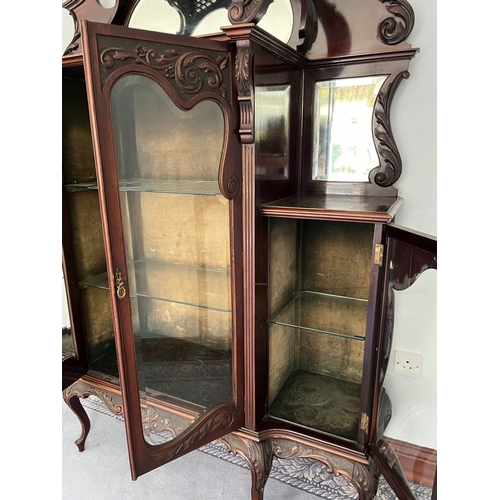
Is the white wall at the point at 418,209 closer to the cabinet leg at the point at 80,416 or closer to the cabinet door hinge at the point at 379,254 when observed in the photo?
the cabinet door hinge at the point at 379,254

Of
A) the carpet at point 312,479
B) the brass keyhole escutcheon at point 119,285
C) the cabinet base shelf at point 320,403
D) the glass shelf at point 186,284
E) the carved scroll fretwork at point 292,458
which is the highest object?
the brass keyhole escutcheon at point 119,285

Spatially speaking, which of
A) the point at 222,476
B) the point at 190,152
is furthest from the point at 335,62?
the point at 222,476

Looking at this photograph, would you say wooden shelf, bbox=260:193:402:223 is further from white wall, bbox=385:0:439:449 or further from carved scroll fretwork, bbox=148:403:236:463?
carved scroll fretwork, bbox=148:403:236:463

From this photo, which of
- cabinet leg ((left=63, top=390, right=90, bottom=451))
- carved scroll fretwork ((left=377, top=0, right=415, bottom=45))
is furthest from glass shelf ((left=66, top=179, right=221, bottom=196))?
cabinet leg ((left=63, top=390, right=90, bottom=451))

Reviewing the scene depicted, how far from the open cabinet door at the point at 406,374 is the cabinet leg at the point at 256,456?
28 centimetres

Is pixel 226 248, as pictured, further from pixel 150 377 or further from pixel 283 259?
pixel 150 377

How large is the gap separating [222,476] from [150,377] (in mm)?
629

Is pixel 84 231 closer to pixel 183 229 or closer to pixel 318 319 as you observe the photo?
pixel 183 229

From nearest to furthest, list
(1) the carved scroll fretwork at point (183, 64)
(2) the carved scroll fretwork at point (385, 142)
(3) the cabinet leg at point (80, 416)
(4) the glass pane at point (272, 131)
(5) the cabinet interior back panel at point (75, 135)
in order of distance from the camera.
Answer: (1) the carved scroll fretwork at point (183, 64)
(4) the glass pane at point (272, 131)
(2) the carved scroll fretwork at point (385, 142)
(5) the cabinet interior back panel at point (75, 135)
(3) the cabinet leg at point (80, 416)

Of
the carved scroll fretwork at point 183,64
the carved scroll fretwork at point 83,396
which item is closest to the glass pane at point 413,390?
the carved scroll fretwork at point 183,64

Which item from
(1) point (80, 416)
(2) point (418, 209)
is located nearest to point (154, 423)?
(1) point (80, 416)

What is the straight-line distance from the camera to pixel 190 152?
3.10 feet

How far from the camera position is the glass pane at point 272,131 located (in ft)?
2.91

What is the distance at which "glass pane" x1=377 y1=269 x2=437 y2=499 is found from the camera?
2.76 feet
